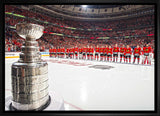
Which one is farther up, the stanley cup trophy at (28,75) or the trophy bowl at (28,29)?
the trophy bowl at (28,29)

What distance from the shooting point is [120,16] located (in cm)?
2452

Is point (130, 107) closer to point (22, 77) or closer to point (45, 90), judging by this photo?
point (45, 90)

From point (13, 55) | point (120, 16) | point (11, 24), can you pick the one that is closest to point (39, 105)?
point (13, 55)

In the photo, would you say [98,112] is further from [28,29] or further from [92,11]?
[92,11]

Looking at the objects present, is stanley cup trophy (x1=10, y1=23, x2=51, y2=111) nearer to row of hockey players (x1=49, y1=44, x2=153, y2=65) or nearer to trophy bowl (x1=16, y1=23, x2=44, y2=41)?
trophy bowl (x1=16, y1=23, x2=44, y2=41)

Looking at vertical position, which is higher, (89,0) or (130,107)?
(89,0)

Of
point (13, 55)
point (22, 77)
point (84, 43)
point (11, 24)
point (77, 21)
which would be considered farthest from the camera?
point (77, 21)

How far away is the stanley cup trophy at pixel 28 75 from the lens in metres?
1.07

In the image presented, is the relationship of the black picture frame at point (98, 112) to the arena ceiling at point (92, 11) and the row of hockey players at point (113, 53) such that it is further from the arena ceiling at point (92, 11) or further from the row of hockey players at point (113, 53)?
the arena ceiling at point (92, 11)

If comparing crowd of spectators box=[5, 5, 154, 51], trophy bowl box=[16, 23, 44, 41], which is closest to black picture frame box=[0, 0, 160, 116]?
trophy bowl box=[16, 23, 44, 41]

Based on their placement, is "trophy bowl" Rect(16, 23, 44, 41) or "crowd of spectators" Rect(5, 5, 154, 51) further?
"crowd of spectators" Rect(5, 5, 154, 51)

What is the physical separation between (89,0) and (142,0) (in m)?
0.57

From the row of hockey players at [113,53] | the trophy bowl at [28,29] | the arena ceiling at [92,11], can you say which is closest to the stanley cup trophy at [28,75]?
the trophy bowl at [28,29]

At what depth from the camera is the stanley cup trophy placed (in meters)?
1.07
